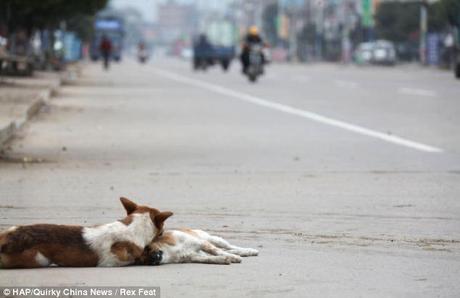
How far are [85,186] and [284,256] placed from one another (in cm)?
525

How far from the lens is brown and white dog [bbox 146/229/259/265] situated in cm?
864

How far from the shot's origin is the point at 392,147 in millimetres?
19531

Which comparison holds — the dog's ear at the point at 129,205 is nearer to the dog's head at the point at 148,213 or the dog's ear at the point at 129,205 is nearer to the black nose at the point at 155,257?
the dog's head at the point at 148,213

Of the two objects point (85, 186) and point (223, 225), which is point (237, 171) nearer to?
point (85, 186)

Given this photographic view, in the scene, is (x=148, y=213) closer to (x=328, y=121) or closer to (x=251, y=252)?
(x=251, y=252)

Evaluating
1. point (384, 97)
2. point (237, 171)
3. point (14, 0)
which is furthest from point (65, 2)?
point (237, 171)

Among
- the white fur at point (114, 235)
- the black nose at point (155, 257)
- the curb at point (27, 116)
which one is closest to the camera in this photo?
the white fur at point (114, 235)

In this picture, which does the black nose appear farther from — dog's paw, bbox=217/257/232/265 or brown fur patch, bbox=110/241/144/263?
dog's paw, bbox=217/257/232/265

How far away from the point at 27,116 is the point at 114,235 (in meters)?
17.7

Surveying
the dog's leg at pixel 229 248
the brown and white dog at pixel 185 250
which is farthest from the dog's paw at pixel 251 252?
the brown and white dog at pixel 185 250

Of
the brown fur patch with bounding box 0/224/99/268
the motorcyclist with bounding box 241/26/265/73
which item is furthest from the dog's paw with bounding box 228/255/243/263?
the motorcyclist with bounding box 241/26/265/73

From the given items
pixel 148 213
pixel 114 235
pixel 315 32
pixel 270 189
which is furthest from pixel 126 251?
pixel 315 32

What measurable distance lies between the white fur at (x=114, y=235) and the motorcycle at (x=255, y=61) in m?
42.2

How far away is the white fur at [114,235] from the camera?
842 cm
